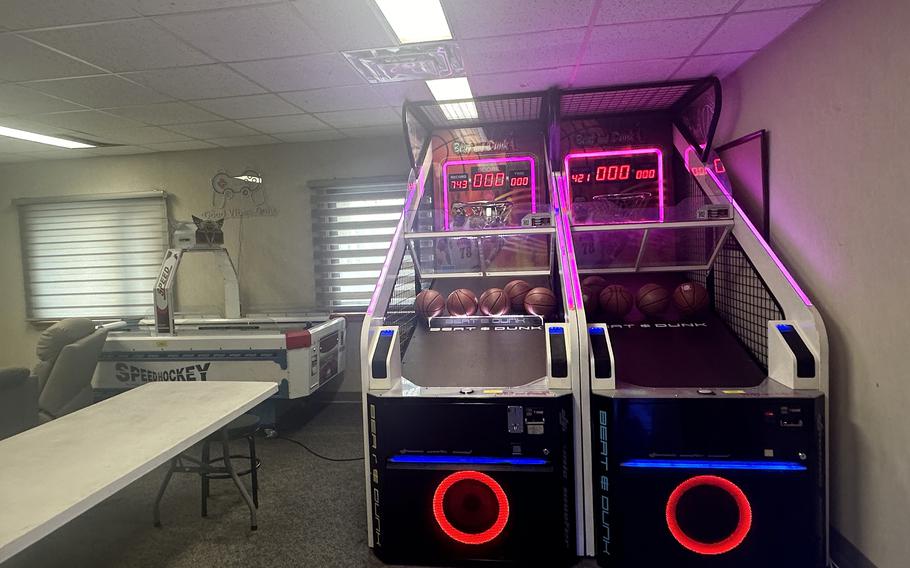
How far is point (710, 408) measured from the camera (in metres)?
2.09

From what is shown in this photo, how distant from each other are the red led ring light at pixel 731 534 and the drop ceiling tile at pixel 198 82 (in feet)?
10.9

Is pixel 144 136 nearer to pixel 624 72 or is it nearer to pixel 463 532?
pixel 624 72

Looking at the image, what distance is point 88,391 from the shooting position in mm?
4176

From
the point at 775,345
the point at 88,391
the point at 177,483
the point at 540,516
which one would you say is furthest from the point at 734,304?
the point at 88,391

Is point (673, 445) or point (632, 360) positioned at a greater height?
point (632, 360)

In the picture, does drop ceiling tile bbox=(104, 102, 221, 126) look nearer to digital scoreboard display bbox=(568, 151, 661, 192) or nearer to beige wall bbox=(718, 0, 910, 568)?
digital scoreboard display bbox=(568, 151, 661, 192)

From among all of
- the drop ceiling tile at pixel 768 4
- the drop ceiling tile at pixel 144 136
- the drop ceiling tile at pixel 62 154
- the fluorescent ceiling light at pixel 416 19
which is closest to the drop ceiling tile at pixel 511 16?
the fluorescent ceiling light at pixel 416 19

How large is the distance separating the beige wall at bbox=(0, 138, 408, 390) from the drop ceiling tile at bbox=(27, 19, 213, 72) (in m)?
2.12

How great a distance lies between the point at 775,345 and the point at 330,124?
3.67 metres

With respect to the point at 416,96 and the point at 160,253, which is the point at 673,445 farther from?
the point at 160,253

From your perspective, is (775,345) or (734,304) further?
(734,304)

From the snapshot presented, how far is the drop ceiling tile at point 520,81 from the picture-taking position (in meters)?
3.02

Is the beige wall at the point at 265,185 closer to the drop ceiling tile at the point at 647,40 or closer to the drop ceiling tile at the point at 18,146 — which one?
the drop ceiling tile at the point at 18,146

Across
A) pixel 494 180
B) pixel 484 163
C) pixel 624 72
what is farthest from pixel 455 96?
pixel 624 72
